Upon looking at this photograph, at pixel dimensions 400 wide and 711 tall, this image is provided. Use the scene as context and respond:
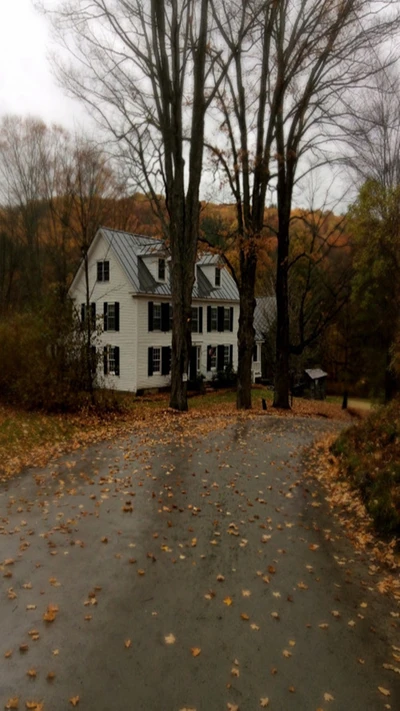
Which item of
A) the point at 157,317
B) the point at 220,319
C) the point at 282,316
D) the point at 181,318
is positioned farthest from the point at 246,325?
the point at 220,319

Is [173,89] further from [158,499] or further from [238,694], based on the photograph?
[238,694]

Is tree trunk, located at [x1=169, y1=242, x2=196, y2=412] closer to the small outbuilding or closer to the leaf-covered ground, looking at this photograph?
the leaf-covered ground

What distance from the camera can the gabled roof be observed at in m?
38.5

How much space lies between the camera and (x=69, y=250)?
118ft

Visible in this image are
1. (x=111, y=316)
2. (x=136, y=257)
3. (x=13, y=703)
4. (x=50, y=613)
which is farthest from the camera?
(x=136, y=257)

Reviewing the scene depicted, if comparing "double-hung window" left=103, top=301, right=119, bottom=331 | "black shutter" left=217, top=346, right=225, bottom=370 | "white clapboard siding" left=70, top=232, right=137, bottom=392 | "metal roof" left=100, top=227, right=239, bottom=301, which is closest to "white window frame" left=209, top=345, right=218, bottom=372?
"black shutter" left=217, top=346, right=225, bottom=370

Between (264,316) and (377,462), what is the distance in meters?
31.3

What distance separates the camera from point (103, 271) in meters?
29.8

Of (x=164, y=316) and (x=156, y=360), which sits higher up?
(x=164, y=316)

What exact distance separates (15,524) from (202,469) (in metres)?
3.32

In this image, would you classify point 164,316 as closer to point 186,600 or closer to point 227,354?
point 227,354

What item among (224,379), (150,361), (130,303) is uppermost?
(130,303)

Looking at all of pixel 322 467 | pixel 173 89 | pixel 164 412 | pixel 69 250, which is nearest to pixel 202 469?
pixel 322 467

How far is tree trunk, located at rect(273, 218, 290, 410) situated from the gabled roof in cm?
1767
